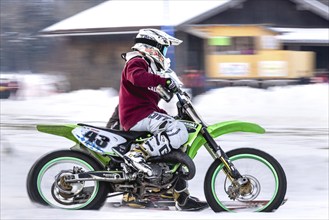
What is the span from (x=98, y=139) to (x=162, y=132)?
0.56 m

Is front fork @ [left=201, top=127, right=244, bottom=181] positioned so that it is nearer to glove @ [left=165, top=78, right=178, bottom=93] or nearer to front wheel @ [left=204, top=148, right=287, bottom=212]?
front wheel @ [left=204, top=148, right=287, bottom=212]

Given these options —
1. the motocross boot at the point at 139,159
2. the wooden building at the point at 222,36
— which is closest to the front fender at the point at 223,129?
the motocross boot at the point at 139,159

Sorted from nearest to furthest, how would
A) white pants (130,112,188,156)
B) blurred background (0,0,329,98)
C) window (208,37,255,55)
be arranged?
white pants (130,112,188,156)
blurred background (0,0,329,98)
window (208,37,255,55)

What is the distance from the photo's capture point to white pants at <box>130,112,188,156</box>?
5.75 m

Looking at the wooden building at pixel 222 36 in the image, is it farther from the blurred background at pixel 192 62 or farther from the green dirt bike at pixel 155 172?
the green dirt bike at pixel 155 172

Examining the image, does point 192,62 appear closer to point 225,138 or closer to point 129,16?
point 129,16

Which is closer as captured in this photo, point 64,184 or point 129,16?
point 64,184

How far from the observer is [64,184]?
5.89 metres

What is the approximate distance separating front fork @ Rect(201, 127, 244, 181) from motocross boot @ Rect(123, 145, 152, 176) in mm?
544

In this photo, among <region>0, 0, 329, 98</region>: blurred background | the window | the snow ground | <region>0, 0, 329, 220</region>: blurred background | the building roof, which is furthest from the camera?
the building roof

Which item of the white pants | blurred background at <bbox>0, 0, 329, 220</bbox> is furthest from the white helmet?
blurred background at <bbox>0, 0, 329, 220</bbox>

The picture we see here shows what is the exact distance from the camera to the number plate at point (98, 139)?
583cm

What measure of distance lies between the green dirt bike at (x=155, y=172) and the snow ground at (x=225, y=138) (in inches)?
7.6

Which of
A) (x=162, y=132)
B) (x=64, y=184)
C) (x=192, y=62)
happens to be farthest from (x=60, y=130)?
(x=192, y=62)
